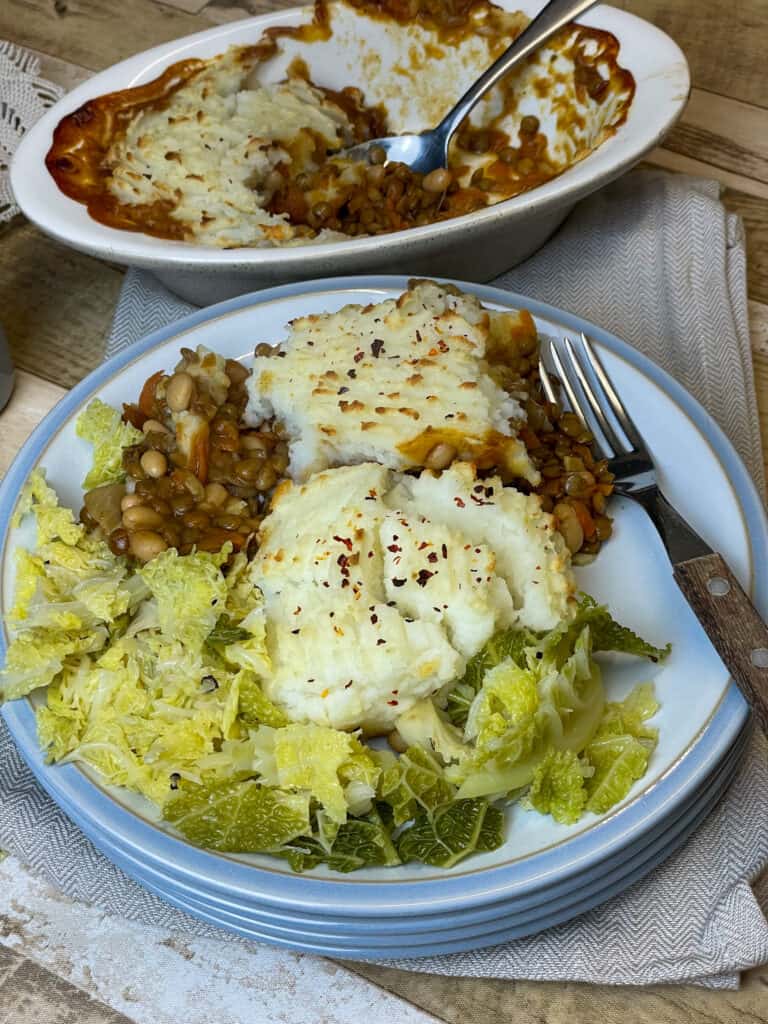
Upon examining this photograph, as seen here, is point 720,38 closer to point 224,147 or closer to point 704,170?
point 704,170

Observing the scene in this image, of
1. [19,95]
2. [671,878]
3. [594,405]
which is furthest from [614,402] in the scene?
[19,95]

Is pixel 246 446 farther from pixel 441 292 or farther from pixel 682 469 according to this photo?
pixel 682 469

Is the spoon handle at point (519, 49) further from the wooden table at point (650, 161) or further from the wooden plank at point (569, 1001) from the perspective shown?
the wooden plank at point (569, 1001)

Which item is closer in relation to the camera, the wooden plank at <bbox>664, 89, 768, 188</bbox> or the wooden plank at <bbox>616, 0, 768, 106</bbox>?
the wooden plank at <bbox>664, 89, 768, 188</bbox>

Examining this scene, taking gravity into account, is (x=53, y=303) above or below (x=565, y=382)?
below

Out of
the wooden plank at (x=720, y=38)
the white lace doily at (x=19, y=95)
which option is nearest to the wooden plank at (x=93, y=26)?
the white lace doily at (x=19, y=95)

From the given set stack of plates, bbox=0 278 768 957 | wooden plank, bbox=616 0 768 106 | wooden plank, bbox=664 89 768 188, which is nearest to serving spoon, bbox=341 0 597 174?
wooden plank, bbox=664 89 768 188

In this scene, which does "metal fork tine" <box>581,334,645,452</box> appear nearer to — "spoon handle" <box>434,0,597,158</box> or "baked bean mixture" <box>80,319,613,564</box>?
"baked bean mixture" <box>80,319,613,564</box>
